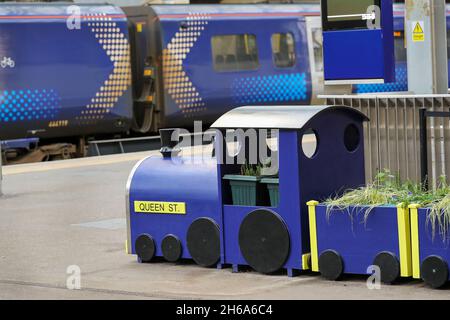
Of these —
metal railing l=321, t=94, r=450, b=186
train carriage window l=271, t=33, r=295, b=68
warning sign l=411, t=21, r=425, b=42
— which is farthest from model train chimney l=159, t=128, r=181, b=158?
train carriage window l=271, t=33, r=295, b=68

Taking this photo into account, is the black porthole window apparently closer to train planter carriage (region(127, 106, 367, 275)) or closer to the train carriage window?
train planter carriage (region(127, 106, 367, 275))

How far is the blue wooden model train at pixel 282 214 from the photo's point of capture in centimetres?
793

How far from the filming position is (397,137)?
11062 millimetres

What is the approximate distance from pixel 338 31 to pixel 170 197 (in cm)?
324

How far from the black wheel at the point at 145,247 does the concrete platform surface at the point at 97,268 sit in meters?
0.10

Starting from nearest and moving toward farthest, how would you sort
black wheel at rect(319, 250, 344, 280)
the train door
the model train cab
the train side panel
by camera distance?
black wheel at rect(319, 250, 344, 280) < the model train cab < the train side panel < the train door

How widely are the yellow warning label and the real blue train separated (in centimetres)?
1018

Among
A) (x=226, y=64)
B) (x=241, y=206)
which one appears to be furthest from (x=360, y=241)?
(x=226, y=64)

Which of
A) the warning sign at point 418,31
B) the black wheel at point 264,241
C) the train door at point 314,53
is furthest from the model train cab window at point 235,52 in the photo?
the black wheel at point 264,241

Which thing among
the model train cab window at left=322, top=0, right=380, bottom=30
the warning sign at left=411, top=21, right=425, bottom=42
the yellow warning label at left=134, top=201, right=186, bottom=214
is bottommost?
the yellow warning label at left=134, top=201, right=186, bottom=214

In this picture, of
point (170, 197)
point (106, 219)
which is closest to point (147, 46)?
point (106, 219)

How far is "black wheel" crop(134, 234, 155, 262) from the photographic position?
9.30 meters

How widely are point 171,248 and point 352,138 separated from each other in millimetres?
1860

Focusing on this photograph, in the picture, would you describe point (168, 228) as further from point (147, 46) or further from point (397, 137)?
point (147, 46)
